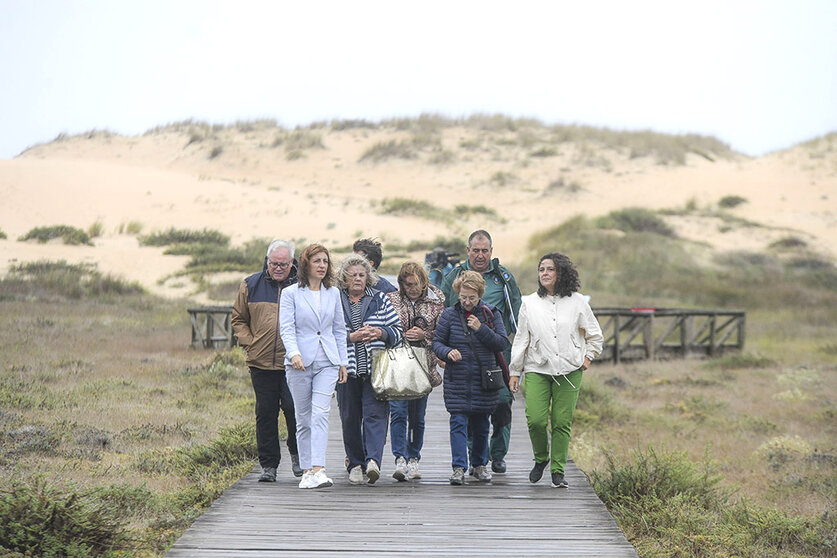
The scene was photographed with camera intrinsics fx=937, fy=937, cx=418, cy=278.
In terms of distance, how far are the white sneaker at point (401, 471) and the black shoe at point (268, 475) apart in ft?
3.11

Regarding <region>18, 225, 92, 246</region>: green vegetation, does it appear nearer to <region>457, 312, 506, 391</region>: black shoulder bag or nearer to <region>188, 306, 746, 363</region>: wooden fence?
<region>188, 306, 746, 363</region>: wooden fence

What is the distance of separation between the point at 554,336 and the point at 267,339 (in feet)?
7.29

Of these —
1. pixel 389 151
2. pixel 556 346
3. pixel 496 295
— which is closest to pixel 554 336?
pixel 556 346

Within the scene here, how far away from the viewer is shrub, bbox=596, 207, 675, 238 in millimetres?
48031

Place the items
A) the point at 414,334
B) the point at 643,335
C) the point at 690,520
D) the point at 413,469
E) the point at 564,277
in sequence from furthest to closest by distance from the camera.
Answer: the point at 643,335
the point at 413,469
the point at 414,334
the point at 564,277
the point at 690,520

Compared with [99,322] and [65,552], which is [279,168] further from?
[65,552]

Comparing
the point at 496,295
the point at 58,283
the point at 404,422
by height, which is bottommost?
the point at 58,283

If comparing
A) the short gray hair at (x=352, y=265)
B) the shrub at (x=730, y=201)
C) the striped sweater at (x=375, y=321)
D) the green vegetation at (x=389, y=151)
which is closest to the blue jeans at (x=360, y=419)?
the striped sweater at (x=375, y=321)

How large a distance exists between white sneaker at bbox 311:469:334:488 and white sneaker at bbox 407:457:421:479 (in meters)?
0.71

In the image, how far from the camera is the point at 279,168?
236 feet

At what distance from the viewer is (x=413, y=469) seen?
24.8 ft

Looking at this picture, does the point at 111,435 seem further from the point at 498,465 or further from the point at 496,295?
the point at 496,295

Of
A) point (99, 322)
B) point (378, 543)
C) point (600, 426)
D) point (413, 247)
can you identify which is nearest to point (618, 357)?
point (600, 426)

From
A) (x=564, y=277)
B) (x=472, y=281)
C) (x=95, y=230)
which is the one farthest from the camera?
(x=95, y=230)
